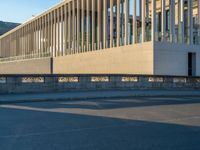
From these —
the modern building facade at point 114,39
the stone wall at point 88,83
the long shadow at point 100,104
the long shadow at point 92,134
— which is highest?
the modern building facade at point 114,39

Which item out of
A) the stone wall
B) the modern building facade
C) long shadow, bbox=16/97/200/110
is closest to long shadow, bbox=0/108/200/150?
long shadow, bbox=16/97/200/110

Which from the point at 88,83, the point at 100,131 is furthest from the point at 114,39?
the point at 100,131

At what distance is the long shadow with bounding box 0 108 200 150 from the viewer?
6.85 meters

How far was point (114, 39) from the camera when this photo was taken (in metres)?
38.8

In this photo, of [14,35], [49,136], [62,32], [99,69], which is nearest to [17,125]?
[49,136]

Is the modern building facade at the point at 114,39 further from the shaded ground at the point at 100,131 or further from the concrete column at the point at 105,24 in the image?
the shaded ground at the point at 100,131

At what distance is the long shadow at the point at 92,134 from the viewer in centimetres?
685

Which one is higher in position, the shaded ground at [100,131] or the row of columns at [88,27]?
the row of columns at [88,27]

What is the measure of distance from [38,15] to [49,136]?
57.2 metres

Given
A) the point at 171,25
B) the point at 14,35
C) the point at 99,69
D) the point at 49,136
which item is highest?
the point at 14,35

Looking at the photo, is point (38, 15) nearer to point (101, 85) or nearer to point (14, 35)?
point (14, 35)

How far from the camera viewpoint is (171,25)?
32500mm

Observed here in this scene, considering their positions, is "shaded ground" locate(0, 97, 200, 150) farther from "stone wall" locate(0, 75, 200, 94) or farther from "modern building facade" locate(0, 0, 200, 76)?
"modern building facade" locate(0, 0, 200, 76)

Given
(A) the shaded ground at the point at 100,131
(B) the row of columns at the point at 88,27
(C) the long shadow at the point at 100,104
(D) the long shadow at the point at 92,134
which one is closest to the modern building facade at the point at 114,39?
(B) the row of columns at the point at 88,27
